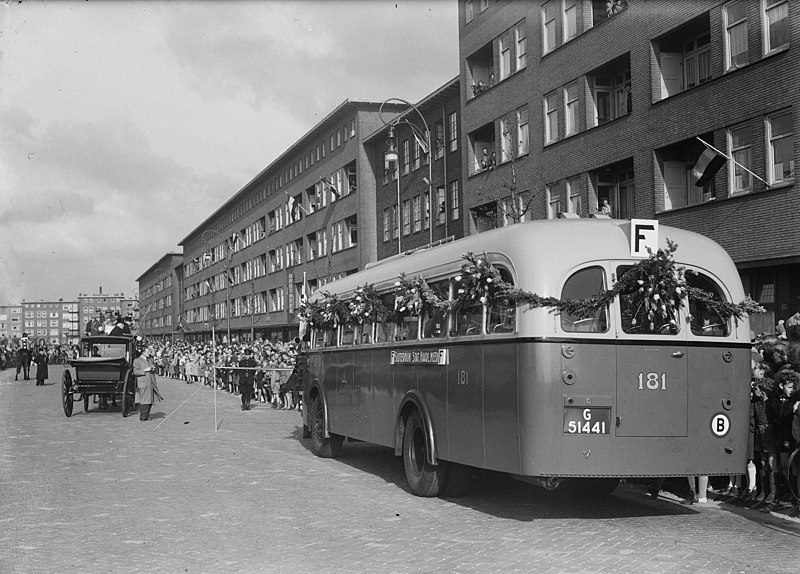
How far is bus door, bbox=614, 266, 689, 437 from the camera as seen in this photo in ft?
31.5

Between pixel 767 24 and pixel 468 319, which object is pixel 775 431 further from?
pixel 767 24

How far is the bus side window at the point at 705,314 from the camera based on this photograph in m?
9.96

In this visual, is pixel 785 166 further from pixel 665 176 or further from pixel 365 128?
pixel 365 128

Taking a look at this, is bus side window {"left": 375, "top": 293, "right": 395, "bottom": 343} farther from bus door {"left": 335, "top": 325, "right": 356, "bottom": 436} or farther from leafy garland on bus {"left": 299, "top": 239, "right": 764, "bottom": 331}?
leafy garland on bus {"left": 299, "top": 239, "right": 764, "bottom": 331}

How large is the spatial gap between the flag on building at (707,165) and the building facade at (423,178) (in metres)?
15.6

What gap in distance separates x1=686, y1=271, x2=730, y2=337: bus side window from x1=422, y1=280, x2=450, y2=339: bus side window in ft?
9.28

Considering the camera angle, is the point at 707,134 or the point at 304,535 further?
the point at 707,134

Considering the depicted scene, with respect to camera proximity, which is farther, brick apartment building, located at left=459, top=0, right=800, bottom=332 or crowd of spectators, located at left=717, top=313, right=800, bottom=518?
brick apartment building, located at left=459, top=0, right=800, bottom=332

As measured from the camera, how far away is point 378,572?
777cm

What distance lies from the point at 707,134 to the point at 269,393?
1634 cm

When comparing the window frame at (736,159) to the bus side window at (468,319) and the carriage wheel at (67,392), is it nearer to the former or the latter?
the bus side window at (468,319)

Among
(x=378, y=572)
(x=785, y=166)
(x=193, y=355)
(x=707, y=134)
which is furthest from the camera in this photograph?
(x=193, y=355)

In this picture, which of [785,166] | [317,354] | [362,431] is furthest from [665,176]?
[362,431]

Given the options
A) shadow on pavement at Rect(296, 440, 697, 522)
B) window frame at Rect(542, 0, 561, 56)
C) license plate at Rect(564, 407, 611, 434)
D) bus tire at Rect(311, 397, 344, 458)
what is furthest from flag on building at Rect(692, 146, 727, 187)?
license plate at Rect(564, 407, 611, 434)
